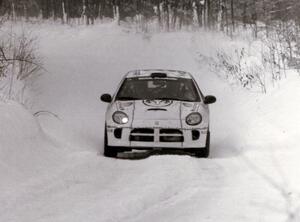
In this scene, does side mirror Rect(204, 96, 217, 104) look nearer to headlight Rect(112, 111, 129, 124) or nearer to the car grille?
the car grille

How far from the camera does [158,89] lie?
385 inches

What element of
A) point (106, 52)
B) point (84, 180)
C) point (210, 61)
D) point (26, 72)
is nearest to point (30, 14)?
point (106, 52)

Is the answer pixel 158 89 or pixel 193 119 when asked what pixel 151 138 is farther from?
pixel 158 89

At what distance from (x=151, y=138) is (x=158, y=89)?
1529 mm

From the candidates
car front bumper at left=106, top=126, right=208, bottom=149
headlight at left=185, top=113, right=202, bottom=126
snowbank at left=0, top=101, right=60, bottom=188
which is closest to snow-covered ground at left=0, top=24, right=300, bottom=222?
snowbank at left=0, top=101, right=60, bottom=188

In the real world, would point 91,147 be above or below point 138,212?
below

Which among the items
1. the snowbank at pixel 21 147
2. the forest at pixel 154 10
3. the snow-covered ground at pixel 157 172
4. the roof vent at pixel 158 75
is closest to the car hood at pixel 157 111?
the snow-covered ground at pixel 157 172

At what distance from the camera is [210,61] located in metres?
22.1

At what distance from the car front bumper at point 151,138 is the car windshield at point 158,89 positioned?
97cm

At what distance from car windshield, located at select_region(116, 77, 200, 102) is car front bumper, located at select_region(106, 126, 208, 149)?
97 centimetres

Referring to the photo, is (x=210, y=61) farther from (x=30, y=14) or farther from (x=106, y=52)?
(x=30, y=14)

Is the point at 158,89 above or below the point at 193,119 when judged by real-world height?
above

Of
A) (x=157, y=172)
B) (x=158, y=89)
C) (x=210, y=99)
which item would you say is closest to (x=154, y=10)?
(x=158, y=89)

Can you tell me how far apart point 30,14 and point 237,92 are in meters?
32.1
